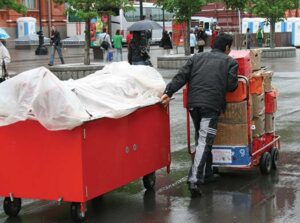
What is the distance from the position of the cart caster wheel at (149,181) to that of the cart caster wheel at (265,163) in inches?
53.6

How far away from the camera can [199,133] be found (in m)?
6.96

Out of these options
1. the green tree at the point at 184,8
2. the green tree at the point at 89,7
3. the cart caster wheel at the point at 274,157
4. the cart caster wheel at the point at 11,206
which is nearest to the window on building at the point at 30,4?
the green tree at the point at 184,8

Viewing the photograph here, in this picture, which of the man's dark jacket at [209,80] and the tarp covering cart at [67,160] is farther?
the man's dark jacket at [209,80]

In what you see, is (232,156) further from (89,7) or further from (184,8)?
(184,8)

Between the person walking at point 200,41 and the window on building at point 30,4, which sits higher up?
the window on building at point 30,4

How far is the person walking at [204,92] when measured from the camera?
6824mm

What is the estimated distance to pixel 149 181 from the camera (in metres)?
7.22

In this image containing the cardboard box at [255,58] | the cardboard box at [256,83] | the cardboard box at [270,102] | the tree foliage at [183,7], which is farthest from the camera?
the tree foliage at [183,7]

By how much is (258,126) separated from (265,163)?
1.49 feet

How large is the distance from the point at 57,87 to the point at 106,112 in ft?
1.82

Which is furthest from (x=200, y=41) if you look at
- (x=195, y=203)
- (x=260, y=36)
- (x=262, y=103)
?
(x=195, y=203)

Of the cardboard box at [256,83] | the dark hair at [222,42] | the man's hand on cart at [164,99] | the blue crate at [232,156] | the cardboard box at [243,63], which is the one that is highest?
the dark hair at [222,42]

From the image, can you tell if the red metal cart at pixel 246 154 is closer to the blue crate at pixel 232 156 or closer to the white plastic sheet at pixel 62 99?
the blue crate at pixel 232 156

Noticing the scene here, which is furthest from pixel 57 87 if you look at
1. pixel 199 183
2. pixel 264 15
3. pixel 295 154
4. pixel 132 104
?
pixel 264 15
